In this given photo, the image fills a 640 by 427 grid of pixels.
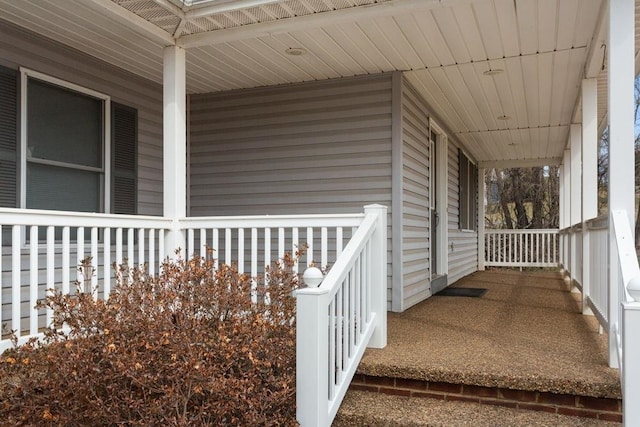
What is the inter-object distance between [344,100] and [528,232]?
26.6 ft

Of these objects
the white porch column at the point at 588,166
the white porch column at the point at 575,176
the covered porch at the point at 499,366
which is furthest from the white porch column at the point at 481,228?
the covered porch at the point at 499,366

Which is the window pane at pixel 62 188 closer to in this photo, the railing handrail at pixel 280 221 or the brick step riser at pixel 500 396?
the railing handrail at pixel 280 221

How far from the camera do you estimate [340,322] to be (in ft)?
9.46

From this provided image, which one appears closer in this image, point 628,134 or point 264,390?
point 264,390

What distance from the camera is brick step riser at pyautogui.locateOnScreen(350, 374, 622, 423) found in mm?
2693

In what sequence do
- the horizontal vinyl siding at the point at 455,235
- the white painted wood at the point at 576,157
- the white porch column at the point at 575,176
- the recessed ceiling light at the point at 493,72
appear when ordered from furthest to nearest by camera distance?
the horizontal vinyl siding at the point at 455,235
the white painted wood at the point at 576,157
the white porch column at the point at 575,176
the recessed ceiling light at the point at 493,72

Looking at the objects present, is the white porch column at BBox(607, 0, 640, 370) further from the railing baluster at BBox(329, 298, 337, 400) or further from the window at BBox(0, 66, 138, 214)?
the window at BBox(0, 66, 138, 214)

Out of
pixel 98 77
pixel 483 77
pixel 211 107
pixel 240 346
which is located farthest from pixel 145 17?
pixel 483 77

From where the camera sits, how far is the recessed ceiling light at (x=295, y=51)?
4448 mm

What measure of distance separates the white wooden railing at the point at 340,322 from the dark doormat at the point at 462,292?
314 cm

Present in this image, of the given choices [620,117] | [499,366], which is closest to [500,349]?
[499,366]

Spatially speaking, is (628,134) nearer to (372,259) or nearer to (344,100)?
(372,259)

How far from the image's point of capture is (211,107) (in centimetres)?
591

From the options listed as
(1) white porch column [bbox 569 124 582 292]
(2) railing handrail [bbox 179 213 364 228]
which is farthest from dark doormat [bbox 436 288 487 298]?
(2) railing handrail [bbox 179 213 364 228]
